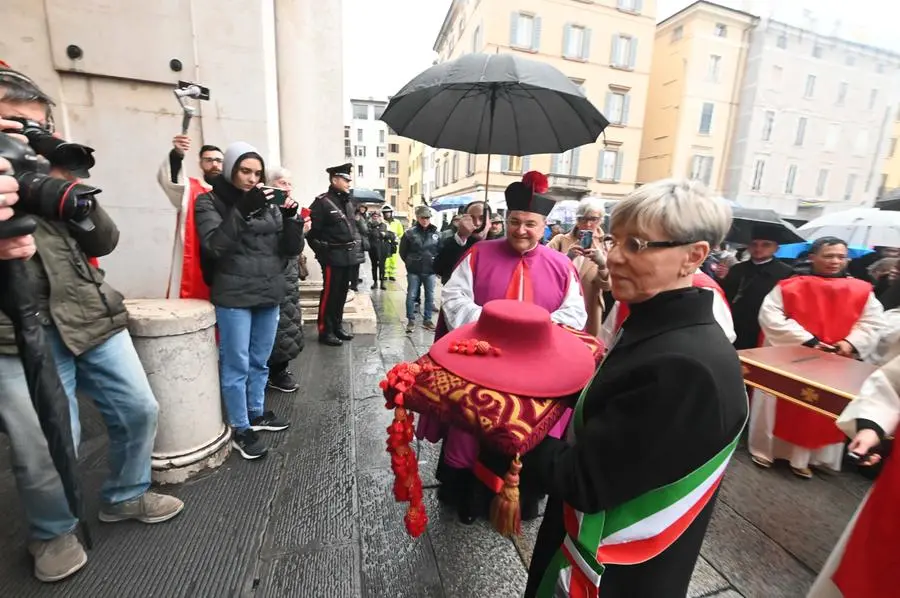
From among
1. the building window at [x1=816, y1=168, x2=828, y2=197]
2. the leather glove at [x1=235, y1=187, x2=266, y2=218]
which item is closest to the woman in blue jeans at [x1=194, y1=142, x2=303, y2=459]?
the leather glove at [x1=235, y1=187, x2=266, y2=218]

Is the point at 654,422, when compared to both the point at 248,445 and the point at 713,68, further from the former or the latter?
the point at 713,68

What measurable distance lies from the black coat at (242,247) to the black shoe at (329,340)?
2.43m

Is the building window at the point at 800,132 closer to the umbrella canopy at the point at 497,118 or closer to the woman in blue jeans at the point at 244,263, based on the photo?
the umbrella canopy at the point at 497,118

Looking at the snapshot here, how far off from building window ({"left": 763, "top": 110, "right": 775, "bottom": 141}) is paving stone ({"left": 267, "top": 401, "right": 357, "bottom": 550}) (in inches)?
1376

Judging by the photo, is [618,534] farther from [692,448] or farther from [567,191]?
[567,191]

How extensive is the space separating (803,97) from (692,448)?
3831 cm

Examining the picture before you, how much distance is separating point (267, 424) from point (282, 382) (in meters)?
0.76

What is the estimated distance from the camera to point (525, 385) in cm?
123

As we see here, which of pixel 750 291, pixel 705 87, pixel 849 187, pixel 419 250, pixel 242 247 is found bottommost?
pixel 419 250

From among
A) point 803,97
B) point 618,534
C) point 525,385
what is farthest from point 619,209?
point 803,97

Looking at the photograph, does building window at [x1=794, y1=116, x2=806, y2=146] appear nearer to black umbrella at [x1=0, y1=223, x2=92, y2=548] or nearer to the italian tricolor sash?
the italian tricolor sash

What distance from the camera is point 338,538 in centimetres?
227

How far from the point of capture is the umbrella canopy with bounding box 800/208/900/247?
5.20 meters

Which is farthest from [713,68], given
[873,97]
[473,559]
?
[473,559]
